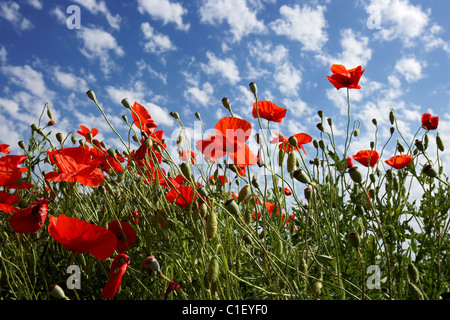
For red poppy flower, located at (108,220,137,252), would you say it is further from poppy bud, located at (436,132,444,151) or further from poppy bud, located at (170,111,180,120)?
poppy bud, located at (436,132,444,151)

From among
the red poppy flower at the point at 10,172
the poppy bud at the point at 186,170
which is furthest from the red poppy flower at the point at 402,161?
the red poppy flower at the point at 10,172

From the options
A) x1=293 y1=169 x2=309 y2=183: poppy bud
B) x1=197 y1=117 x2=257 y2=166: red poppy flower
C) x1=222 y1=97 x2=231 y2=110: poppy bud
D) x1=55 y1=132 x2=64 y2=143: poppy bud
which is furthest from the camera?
x1=55 y1=132 x2=64 y2=143: poppy bud

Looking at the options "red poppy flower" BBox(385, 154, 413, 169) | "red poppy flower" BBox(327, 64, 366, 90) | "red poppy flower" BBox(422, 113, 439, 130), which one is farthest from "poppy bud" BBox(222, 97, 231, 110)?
"red poppy flower" BBox(422, 113, 439, 130)

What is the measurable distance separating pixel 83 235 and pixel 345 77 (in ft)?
4.05

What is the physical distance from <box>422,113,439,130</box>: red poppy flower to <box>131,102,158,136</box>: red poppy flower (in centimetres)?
139

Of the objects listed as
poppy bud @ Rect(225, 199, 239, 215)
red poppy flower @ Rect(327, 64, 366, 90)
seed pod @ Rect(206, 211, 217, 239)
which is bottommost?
seed pod @ Rect(206, 211, 217, 239)

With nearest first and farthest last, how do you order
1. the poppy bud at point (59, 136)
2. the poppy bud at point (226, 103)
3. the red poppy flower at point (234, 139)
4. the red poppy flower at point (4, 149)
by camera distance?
the red poppy flower at point (234, 139) → the poppy bud at point (226, 103) → the poppy bud at point (59, 136) → the red poppy flower at point (4, 149)

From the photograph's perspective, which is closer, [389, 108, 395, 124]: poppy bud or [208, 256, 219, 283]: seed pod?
[208, 256, 219, 283]: seed pod

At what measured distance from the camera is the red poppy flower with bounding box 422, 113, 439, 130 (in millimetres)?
1919

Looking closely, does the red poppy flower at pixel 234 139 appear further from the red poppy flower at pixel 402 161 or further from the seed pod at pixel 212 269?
the red poppy flower at pixel 402 161

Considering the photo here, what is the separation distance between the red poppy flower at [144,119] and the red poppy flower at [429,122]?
1385 millimetres

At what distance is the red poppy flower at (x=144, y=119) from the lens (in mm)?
1323
